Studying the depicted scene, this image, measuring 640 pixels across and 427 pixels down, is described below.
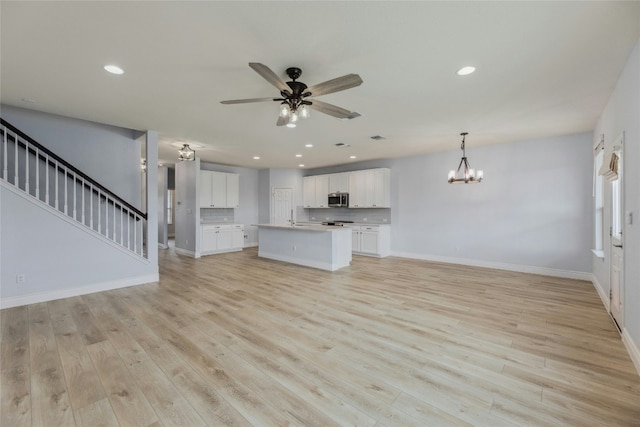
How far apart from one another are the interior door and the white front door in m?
7.71

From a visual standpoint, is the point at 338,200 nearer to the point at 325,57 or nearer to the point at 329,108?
the point at 329,108

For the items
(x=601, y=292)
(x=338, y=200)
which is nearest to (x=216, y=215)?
(x=338, y=200)

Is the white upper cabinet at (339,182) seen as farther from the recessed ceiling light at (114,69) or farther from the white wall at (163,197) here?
the recessed ceiling light at (114,69)

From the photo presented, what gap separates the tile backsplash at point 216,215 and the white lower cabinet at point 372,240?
4231mm

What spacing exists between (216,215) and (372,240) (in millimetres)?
4997

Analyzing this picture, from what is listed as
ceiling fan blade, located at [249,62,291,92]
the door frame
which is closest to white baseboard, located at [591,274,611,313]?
the door frame

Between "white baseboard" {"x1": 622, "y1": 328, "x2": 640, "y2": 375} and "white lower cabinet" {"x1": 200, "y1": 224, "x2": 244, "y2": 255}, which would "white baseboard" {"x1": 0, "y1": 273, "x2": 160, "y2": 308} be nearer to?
"white lower cabinet" {"x1": 200, "y1": 224, "x2": 244, "y2": 255}

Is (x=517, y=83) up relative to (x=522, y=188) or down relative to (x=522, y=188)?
up

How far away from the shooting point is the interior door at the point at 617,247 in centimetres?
280

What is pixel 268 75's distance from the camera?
2.25 metres

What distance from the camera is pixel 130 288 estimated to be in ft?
14.8

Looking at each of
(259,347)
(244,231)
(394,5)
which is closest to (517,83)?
(394,5)

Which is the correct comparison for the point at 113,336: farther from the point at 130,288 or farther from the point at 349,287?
the point at 349,287

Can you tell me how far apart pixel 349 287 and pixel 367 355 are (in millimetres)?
2097
